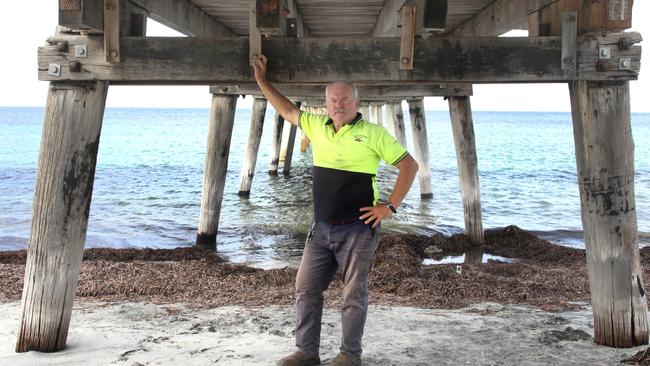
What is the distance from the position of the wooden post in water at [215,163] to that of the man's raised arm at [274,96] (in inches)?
240

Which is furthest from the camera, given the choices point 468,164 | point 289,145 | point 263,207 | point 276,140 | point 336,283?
point 289,145

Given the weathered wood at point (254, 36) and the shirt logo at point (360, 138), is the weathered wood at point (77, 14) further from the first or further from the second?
the shirt logo at point (360, 138)

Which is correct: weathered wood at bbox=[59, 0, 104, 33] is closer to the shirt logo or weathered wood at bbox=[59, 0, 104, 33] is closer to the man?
the man

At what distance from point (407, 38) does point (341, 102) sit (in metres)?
0.79

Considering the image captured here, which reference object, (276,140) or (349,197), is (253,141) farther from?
(349,197)

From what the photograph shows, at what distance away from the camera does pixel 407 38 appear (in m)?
4.31

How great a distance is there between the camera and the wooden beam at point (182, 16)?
17.0 feet

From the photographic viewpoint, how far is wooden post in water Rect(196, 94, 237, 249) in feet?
34.0

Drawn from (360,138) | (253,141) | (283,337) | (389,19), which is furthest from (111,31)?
(253,141)

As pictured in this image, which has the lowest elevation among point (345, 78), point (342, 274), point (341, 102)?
point (342, 274)

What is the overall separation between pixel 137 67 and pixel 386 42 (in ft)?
5.60

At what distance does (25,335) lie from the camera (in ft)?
14.5

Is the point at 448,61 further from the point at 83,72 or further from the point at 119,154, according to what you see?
the point at 119,154

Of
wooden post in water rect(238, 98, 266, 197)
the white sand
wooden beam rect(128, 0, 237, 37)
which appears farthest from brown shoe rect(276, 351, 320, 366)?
wooden post in water rect(238, 98, 266, 197)
